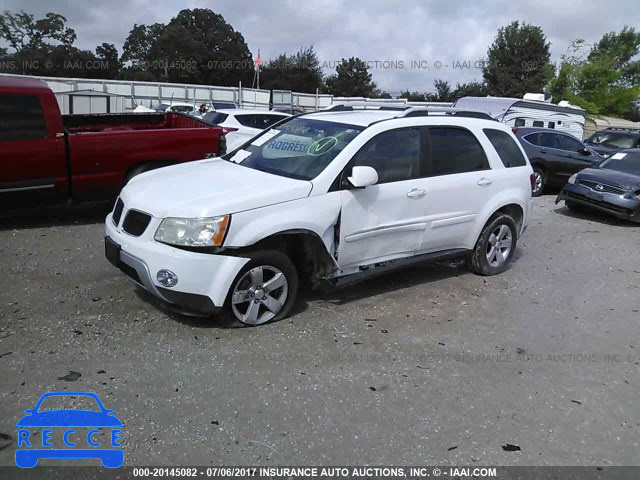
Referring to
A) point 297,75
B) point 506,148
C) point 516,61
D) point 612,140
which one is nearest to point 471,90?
point 516,61

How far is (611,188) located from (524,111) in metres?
7.73

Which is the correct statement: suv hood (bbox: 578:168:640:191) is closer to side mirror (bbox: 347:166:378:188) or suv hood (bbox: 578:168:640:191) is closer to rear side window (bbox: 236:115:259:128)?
rear side window (bbox: 236:115:259:128)

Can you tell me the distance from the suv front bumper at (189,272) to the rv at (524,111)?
14.0 metres

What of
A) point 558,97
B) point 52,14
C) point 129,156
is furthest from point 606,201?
point 52,14

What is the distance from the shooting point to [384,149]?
5230 millimetres

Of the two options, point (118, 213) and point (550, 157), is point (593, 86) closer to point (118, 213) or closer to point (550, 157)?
point (550, 157)

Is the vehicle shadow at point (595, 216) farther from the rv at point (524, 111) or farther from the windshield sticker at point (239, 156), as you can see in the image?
the windshield sticker at point (239, 156)

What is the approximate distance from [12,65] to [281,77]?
2754cm

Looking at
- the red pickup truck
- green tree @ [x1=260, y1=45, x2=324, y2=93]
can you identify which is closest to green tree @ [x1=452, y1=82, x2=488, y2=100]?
green tree @ [x1=260, y1=45, x2=324, y2=93]

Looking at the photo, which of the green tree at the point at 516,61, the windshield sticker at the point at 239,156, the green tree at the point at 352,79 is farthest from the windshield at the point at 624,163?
the green tree at the point at 352,79

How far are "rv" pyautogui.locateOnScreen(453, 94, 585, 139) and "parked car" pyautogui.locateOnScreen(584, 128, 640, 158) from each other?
1.21 meters

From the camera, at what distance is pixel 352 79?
66.5 meters

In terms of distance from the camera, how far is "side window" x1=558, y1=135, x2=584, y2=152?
1340 cm

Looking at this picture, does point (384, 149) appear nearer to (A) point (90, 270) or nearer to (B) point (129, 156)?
(A) point (90, 270)
